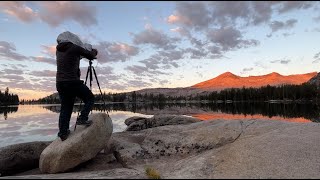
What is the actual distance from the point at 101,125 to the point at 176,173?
4.26 m

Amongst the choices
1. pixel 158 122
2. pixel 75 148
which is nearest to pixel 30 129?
pixel 158 122

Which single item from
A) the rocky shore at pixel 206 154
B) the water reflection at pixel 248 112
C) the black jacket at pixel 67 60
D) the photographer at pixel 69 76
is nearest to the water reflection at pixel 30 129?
the water reflection at pixel 248 112

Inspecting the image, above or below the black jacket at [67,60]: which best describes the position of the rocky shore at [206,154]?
below

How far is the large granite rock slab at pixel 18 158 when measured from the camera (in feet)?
47.4

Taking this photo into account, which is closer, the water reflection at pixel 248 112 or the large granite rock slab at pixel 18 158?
the large granite rock slab at pixel 18 158

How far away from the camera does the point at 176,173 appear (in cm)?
980

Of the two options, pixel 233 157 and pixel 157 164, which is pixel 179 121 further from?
pixel 233 157

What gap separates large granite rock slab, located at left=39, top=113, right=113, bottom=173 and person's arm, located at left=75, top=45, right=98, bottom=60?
2.32 meters

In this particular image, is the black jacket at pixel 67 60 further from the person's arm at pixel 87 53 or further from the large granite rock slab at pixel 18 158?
the large granite rock slab at pixel 18 158

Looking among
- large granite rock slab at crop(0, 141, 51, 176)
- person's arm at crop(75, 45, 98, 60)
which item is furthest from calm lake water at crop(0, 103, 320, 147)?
person's arm at crop(75, 45, 98, 60)

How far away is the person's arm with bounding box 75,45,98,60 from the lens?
12.3m

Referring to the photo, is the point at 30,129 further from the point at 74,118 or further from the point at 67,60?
the point at 67,60

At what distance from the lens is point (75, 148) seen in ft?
39.7

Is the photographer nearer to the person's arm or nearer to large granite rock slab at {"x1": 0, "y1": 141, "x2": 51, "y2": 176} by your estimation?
the person's arm
